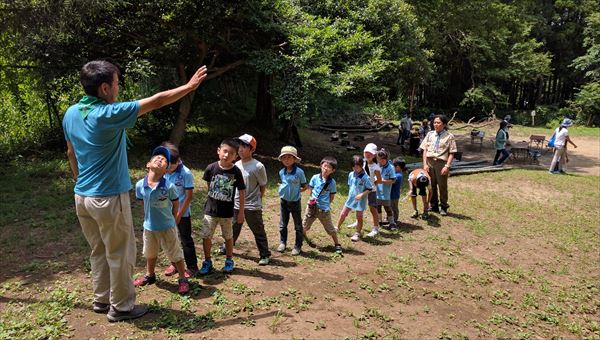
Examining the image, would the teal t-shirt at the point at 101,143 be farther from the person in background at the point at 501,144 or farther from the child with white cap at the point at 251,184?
the person in background at the point at 501,144

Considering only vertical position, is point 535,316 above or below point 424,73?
below

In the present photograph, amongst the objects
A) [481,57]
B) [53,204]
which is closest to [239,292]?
[53,204]

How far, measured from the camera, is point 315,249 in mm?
6539

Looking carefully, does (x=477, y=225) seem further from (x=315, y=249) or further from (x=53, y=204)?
(x=53, y=204)

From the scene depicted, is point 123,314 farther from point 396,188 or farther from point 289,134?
point 289,134

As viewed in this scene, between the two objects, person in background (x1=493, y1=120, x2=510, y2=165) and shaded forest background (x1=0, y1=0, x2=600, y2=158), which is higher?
shaded forest background (x1=0, y1=0, x2=600, y2=158)

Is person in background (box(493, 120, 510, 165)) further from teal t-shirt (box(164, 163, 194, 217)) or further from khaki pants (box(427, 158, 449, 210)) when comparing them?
teal t-shirt (box(164, 163, 194, 217))

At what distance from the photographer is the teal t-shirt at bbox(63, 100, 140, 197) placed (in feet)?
11.4

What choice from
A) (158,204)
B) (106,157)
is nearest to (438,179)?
(158,204)

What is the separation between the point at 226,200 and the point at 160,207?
846mm

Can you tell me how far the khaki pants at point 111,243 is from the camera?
369 centimetres

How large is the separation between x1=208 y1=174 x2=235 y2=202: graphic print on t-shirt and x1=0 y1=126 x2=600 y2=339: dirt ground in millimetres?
955

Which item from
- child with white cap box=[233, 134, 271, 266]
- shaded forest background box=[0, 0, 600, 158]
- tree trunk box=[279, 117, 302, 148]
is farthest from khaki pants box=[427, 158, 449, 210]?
tree trunk box=[279, 117, 302, 148]

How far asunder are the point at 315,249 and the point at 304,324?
2292mm
